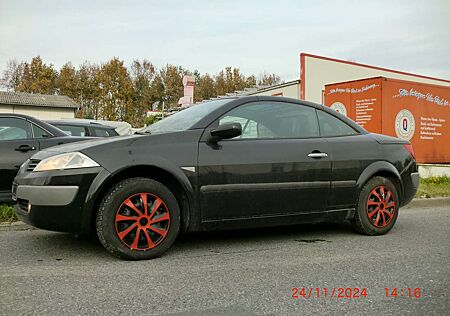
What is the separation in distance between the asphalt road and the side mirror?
3.54ft

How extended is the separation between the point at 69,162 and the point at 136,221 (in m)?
0.73

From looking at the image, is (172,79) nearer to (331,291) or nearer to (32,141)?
(32,141)

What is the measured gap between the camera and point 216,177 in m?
3.75

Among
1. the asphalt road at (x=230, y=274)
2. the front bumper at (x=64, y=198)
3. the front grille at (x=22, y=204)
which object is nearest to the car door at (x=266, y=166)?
the asphalt road at (x=230, y=274)

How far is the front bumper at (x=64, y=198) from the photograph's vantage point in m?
3.36

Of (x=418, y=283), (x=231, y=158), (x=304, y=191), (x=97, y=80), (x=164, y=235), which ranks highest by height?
(x=97, y=80)

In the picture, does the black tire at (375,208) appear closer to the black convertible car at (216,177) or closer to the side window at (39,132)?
the black convertible car at (216,177)

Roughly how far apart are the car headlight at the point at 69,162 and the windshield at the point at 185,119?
784mm

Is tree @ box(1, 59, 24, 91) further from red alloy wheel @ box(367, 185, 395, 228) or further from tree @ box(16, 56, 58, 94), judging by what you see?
red alloy wheel @ box(367, 185, 395, 228)

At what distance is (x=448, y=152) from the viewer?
11.4 m

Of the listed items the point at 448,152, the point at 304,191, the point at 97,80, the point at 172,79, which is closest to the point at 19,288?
the point at 304,191

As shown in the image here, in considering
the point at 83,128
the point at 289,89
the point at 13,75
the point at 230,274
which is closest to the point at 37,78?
the point at 13,75

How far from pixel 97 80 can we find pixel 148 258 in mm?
38244

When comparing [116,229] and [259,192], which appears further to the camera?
[259,192]
